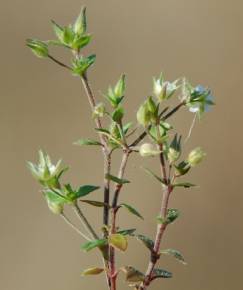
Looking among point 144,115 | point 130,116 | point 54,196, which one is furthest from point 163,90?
point 130,116

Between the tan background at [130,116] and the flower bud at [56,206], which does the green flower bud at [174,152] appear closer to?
the flower bud at [56,206]

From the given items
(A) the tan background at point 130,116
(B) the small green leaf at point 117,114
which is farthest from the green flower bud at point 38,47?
(A) the tan background at point 130,116

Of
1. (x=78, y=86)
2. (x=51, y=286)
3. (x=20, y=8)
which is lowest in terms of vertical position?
(x=51, y=286)

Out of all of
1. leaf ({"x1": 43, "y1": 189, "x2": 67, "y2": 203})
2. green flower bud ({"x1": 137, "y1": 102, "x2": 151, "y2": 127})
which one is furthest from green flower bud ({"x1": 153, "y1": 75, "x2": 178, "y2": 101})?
leaf ({"x1": 43, "y1": 189, "x2": 67, "y2": 203})

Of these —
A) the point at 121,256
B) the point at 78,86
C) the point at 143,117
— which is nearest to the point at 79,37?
the point at 143,117

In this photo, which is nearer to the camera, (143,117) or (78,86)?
(143,117)

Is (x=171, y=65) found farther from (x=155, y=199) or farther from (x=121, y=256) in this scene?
(x=121, y=256)

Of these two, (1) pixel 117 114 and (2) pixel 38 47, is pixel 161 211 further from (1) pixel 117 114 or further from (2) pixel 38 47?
(2) pixel 38 47
